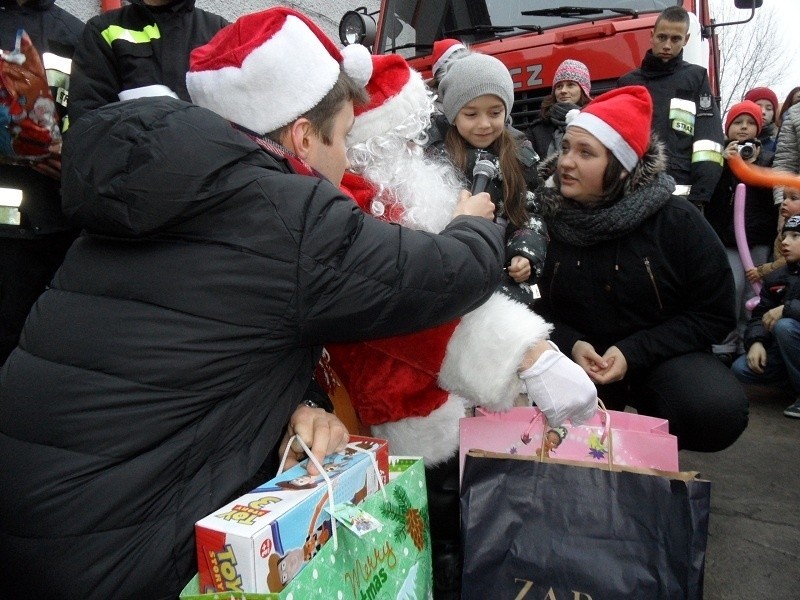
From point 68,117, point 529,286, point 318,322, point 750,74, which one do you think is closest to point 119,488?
point 318,322

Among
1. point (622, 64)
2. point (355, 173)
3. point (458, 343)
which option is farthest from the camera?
point (622, 64)

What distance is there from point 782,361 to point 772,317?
0.27 m

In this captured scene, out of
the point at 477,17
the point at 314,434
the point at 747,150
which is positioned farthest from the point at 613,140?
the point at 747,150

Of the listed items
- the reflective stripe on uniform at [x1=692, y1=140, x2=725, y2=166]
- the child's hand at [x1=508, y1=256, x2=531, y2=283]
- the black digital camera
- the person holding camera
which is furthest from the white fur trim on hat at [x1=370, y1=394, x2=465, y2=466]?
the black digital camera

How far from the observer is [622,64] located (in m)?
4.41

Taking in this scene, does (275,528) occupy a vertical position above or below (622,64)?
below

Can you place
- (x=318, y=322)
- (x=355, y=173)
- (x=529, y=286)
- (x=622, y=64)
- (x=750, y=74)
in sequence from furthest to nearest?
(x=750, y=74) → (x=622, y=64) → (x=529, y=286) → (x=355, y=173) → (x=318, y=322)

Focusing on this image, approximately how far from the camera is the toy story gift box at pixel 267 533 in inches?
43.3

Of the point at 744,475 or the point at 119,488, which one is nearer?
the point at 119,488

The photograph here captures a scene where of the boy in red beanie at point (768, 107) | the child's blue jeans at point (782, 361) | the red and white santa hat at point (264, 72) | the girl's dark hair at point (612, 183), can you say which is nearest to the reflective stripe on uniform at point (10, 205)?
the red and white santa hat at point (264, 72)

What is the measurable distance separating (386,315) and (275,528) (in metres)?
0.43

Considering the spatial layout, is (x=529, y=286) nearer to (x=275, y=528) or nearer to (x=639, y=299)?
(x=639, y=299)

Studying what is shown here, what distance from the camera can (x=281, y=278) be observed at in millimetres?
1231

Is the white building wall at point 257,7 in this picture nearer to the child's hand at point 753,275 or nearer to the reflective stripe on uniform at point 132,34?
the reflective stripe on uniform at point 132,34
